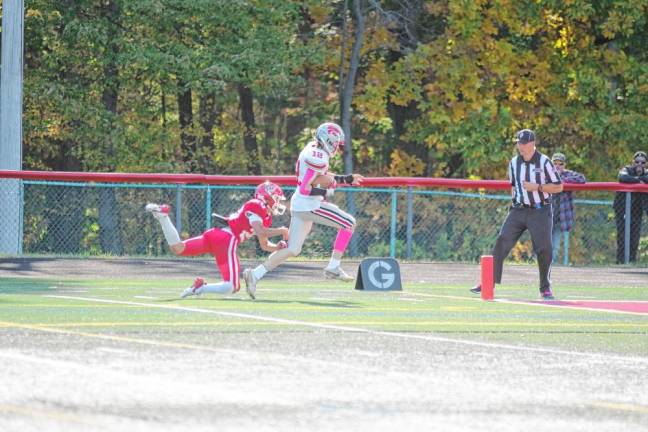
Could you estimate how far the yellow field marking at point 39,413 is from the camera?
763 cm

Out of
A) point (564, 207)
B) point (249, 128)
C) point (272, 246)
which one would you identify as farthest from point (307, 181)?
point (249, 128)

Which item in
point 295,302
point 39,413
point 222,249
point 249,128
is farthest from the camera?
point 249,128

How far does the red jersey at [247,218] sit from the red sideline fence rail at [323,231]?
377 inches

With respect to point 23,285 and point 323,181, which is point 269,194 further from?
point 23,285

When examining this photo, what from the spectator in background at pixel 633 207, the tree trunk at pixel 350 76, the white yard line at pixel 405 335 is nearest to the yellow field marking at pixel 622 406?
the white yard line at pixel 405 335

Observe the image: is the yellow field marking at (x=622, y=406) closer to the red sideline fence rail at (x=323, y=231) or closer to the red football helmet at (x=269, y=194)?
the red football helmet at (x=269, y=194)

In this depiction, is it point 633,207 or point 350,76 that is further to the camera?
point 350,76

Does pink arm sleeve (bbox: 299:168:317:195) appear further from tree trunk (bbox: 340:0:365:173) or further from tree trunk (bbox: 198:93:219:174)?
tree trunk (bbox: 198:93:219:174)

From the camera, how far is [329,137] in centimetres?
1869

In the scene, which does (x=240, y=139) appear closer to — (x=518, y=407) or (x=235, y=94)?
(x=235, y=94)

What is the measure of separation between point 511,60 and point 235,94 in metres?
7.91

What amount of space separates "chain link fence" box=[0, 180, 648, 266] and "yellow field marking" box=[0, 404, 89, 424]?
61.5 feet

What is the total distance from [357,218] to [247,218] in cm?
1252

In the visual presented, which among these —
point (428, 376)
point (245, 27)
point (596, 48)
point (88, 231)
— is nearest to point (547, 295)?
point (428, 376)
